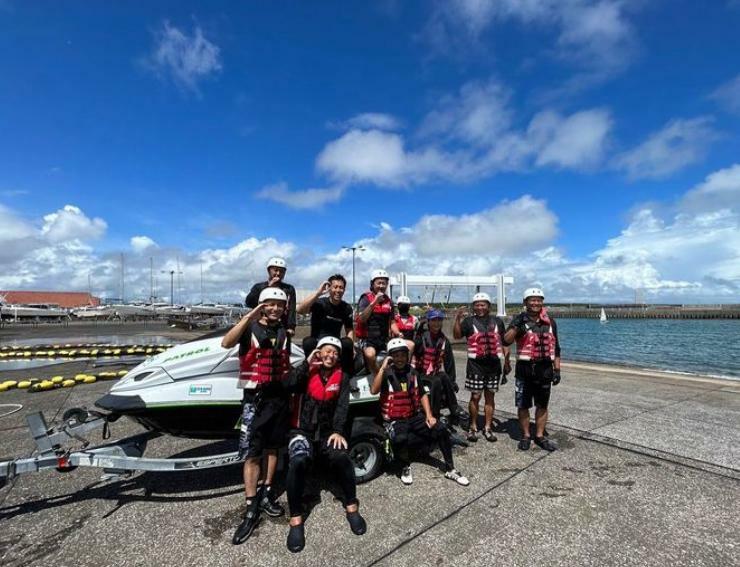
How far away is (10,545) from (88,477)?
1.13 m

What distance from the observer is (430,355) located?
4977 millimetres

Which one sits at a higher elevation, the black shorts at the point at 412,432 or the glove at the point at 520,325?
the glove at the point at 520,325

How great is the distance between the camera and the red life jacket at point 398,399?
3.96 meters

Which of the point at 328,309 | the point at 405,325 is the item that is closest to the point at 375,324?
the point at 405,325

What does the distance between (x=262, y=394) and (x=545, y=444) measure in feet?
11.2

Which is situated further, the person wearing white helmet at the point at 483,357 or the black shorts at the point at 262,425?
the person wearing white helmet at the point at 483,357

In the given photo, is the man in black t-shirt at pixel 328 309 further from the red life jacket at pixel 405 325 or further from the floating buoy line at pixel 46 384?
the floating buoy line at pixel 46 384

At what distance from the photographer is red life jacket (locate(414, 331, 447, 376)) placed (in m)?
4.97

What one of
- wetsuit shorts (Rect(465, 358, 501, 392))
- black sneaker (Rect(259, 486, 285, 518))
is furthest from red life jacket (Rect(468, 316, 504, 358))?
black sneaker (Rect(259, 486, 285, 518))

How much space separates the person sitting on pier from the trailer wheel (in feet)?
3.41

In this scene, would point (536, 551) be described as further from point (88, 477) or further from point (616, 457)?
point (88, 477)

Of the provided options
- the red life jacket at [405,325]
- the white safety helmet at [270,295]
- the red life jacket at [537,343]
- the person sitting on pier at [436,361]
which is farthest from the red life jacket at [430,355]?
the white safety helmet at [270,295]

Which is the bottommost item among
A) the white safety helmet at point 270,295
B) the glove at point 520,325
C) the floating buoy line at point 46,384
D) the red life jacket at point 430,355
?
the floating buoy line at point 46,384

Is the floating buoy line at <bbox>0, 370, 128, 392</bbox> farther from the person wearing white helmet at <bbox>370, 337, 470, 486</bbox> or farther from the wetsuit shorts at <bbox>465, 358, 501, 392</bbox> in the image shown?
the wetsuit shorts at <bbox>465, 358, 501, 392</bbox>
